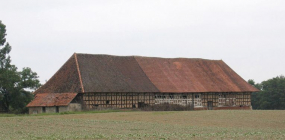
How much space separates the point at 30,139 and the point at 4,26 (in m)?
39.2

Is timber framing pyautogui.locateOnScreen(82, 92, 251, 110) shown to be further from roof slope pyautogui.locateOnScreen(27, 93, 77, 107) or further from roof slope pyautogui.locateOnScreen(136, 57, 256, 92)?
roof slope pyautogui.locateOnScreen(27, 93, 77, 107)

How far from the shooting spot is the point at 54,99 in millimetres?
51031

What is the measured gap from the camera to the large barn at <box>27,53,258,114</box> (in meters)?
51.5

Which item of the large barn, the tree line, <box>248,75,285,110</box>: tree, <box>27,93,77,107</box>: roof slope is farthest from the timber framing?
<box>248,75,285,110</box>: tree

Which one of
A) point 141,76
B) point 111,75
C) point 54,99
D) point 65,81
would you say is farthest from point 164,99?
point 54,99

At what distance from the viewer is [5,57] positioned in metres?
59.4

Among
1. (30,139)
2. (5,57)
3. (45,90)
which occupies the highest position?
(5,57)

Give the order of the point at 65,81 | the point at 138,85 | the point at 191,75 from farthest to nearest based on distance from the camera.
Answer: the point at 191,75 < the point at 138,85 < the point at 65,81

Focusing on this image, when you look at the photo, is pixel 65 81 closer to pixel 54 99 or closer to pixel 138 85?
pixel 54 99

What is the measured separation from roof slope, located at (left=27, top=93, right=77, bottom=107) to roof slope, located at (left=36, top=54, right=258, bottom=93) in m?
0.75

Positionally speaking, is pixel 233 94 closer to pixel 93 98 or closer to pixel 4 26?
pixel 93 98

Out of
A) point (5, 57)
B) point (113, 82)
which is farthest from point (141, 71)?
point (5, 57)

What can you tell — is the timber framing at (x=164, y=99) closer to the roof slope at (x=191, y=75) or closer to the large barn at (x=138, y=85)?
the large barn at (x=138, y=85)

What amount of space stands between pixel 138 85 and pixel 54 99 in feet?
33.3
